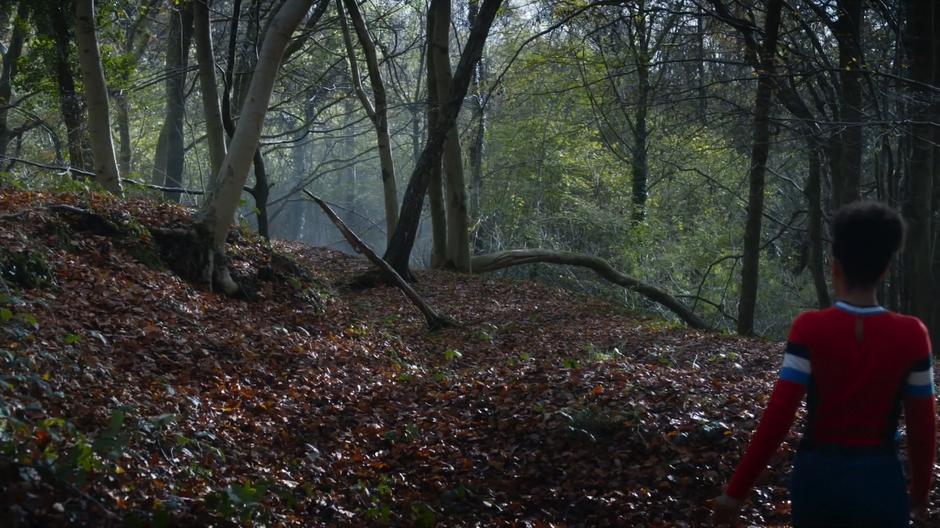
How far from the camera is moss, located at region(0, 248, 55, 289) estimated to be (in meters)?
7.62

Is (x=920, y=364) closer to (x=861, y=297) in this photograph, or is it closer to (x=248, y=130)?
(x=861, y=297)

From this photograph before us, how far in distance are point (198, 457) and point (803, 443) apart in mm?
3935

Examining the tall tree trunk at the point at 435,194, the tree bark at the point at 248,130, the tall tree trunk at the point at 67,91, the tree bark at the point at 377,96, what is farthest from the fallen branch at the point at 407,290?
the tall tree trunk at the point at 67,91

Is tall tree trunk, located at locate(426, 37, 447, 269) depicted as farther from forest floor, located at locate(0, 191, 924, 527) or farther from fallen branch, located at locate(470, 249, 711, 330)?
forest floor, located at locate(0, 191, 924, 527)

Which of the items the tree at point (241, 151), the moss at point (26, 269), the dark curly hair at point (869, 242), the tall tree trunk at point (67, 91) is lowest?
the moss at point (26, 269)

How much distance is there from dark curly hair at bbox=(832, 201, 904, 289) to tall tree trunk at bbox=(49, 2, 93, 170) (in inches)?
629

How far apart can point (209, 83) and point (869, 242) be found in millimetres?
13148

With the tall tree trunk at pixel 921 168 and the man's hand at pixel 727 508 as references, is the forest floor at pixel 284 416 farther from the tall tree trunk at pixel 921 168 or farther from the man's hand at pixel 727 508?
the tall tree trunk at pixel 921 168

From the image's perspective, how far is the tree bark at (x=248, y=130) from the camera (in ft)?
32.0

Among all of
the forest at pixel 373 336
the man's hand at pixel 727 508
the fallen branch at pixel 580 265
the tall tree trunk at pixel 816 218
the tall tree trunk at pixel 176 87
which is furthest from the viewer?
the tall tree trunk at pixel 176 87

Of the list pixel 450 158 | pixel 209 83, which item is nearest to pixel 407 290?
pixel 209 83

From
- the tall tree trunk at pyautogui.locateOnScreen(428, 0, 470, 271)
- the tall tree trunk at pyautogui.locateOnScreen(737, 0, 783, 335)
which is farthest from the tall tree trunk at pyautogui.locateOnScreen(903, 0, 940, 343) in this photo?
the tall tree trunk at pyautogui.locateOnScreen(428, 0, 470, 271)

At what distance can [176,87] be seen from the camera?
25562 millimetres

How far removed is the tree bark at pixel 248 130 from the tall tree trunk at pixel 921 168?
8635 millimetres
